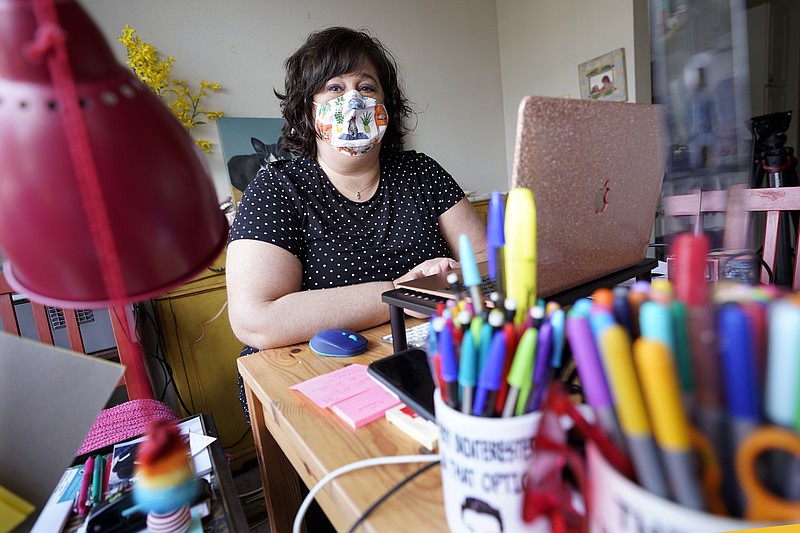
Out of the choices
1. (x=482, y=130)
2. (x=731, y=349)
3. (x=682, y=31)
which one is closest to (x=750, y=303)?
(x=731, y=349)

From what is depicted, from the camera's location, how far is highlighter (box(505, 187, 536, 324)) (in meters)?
0.28

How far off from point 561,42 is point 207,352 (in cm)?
250

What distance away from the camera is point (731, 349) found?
0.47ft

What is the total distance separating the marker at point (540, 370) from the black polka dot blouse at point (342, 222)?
73cm

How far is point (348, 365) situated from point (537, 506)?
0.43 m

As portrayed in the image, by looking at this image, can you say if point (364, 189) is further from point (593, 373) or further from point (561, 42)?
point (561, 42)

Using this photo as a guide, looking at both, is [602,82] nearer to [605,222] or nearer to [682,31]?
[682,31]

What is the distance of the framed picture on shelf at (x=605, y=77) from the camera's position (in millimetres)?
2193

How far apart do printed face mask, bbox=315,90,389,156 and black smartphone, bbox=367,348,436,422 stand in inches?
24.4

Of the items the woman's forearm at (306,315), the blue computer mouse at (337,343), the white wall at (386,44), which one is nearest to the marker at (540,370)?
the blue computer mouse at (337,343)

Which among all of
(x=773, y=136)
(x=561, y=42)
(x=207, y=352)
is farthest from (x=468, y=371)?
(x=561, y=42)

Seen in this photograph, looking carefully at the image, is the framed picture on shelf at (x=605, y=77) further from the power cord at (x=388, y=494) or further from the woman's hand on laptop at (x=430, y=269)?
the power cord at (x=388, y=494)

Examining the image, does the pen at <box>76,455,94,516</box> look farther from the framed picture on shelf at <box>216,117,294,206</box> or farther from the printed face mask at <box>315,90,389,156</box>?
the framed picture on shelf at <box>216,117,294,206</box>

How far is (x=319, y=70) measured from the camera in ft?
3.24
